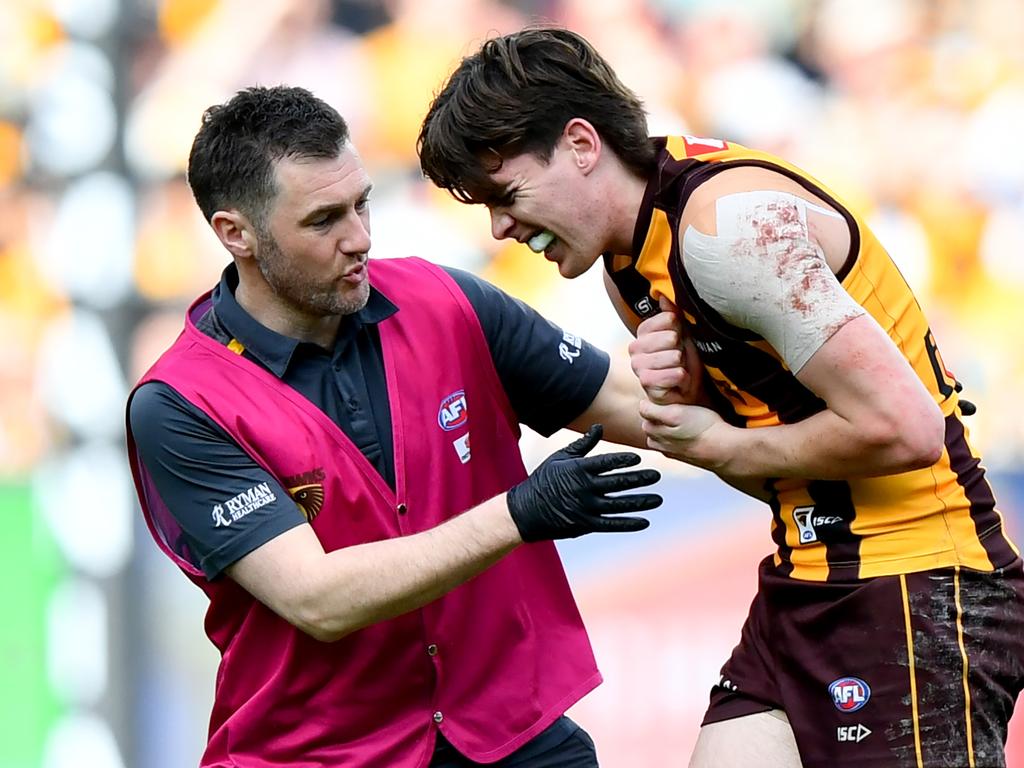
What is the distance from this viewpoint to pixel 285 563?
305 cm

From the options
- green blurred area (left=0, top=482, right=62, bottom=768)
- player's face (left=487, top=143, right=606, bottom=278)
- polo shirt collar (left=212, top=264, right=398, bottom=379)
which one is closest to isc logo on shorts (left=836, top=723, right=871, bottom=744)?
player's face (left=487, top=143, right=606, bottom=278)

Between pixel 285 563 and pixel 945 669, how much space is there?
1.25 metres

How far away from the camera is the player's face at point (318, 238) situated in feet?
10.6

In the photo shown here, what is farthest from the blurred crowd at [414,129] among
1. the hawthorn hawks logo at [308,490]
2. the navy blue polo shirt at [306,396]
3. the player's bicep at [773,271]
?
the player's bicep at [773,271]

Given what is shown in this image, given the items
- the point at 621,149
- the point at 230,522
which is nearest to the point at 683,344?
the point at 621,149

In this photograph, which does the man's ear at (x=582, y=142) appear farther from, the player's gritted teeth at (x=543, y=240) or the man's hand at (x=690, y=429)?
the man's hand at (x=690, y=429)

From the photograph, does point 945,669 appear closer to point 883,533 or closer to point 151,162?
point 883,533

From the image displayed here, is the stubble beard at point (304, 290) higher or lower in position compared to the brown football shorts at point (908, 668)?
higher

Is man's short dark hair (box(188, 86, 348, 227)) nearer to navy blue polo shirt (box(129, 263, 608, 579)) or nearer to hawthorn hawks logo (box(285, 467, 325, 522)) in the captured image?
navy blue polo shirt (box(129, 263, 608, 579))

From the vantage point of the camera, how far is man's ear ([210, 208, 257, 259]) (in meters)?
3.35

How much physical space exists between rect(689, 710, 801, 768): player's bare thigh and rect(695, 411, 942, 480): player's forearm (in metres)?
0.48

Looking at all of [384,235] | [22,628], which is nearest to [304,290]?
[384,235]

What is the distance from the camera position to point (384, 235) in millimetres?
6023

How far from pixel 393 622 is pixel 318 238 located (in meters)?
0.81
